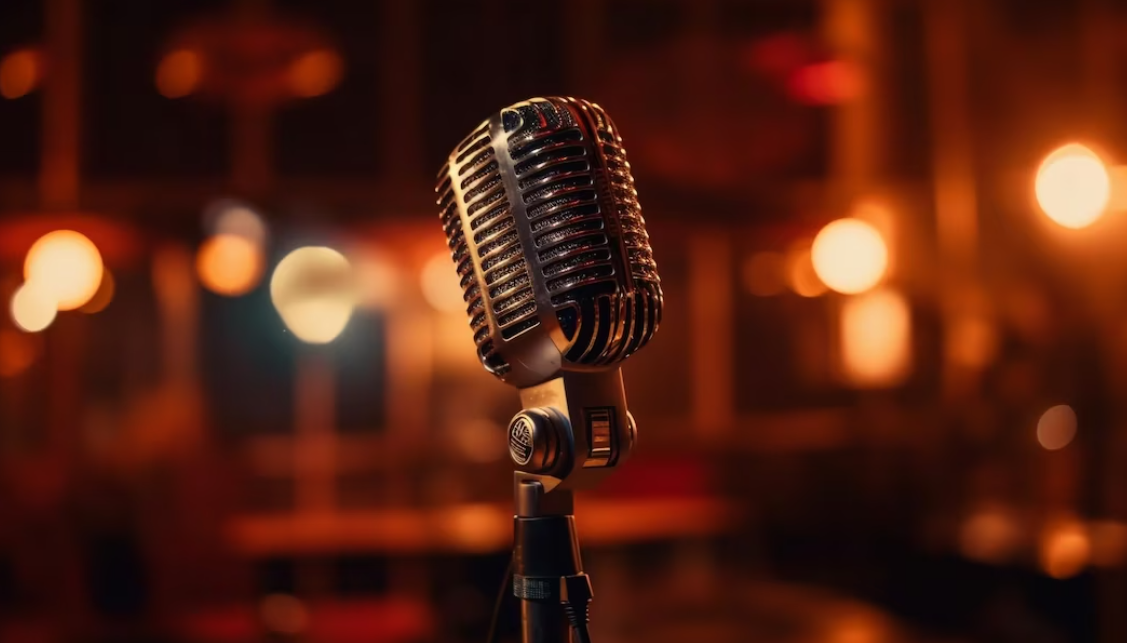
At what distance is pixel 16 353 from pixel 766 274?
360 centimetres

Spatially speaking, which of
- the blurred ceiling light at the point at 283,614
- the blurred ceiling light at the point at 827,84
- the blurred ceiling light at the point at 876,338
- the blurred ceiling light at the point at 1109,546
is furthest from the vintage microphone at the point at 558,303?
the blurred ceiling light at the point at 876,338

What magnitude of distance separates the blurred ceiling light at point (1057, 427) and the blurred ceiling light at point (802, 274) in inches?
49.4

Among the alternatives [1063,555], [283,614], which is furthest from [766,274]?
[283,614]

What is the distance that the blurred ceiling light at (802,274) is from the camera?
18.1 feet

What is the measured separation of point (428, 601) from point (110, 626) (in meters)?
1.37

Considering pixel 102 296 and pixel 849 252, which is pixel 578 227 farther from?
pixel 849 252

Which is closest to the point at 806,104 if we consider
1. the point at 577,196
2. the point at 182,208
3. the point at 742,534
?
the point at 742,534

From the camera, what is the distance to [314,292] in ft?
16.1

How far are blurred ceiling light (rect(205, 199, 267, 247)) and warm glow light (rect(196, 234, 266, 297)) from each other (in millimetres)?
35

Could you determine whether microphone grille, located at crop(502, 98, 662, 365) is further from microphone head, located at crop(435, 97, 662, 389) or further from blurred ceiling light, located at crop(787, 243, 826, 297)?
blurred ceiling light, located at crop(787, 243, 826, 297)

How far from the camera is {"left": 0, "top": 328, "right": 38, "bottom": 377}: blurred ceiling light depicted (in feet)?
15.1

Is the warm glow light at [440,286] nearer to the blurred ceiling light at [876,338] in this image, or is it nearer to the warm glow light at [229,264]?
the warm glow light at [229,264]

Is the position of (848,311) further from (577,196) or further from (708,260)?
(577,196)

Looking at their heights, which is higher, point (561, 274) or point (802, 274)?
point (802, 274)
